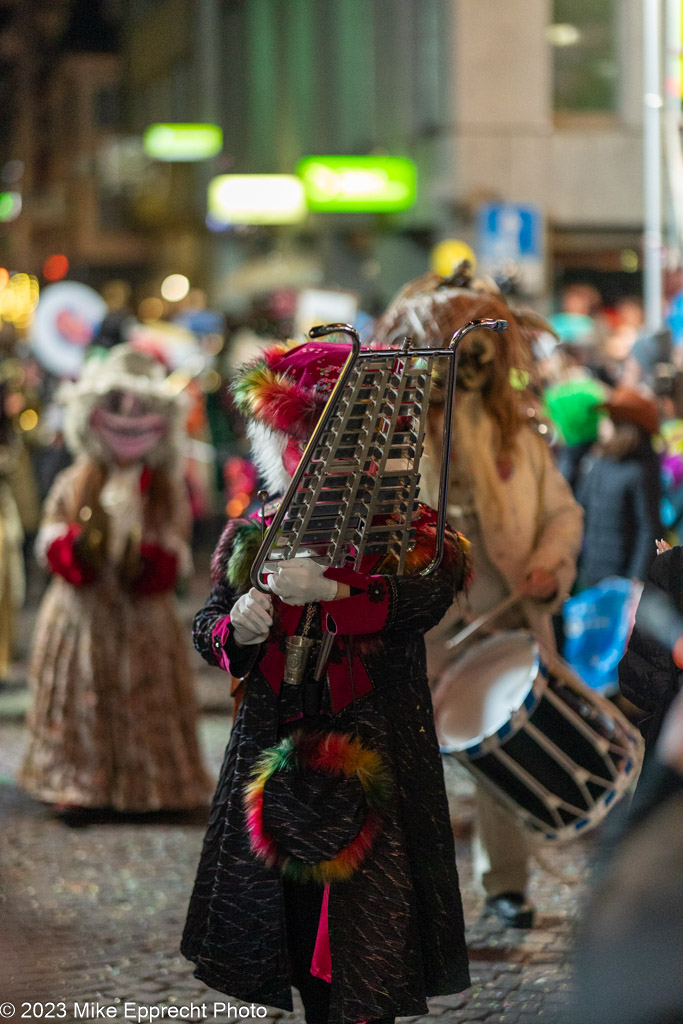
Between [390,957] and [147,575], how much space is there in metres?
3.26

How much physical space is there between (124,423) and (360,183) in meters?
16.0

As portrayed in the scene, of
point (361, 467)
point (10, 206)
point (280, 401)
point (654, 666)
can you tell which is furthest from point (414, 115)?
point (654, 666)

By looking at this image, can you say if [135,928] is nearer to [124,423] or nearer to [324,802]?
[324,802]

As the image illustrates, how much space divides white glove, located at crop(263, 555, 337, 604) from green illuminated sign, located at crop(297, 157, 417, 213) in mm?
18875

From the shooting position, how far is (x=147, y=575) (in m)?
6.44

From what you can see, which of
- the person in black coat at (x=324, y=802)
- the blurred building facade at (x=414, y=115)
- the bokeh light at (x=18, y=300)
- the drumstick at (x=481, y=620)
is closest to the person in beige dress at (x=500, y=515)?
the drumstick at (x=481, y=620)

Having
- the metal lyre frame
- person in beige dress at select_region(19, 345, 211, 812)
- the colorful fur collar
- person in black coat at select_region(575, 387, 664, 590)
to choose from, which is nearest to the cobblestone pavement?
person in beige dress at select_region(19, 345, 211, 812)

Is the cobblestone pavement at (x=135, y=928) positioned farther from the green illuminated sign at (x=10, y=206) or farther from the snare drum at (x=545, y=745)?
the green illuminated sign at (x=10, y=206)

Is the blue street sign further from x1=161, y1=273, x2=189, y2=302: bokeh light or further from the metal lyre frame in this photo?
x1=161, y1=273, x2=189, y2=302: bokeh light

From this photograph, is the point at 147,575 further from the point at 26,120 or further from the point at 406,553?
the point at 26,120

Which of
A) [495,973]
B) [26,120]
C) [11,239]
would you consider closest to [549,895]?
[495,973]

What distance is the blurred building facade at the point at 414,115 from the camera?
19.6m

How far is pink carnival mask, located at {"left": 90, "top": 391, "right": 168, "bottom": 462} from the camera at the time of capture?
648 cm

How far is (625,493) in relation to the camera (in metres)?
7.22
